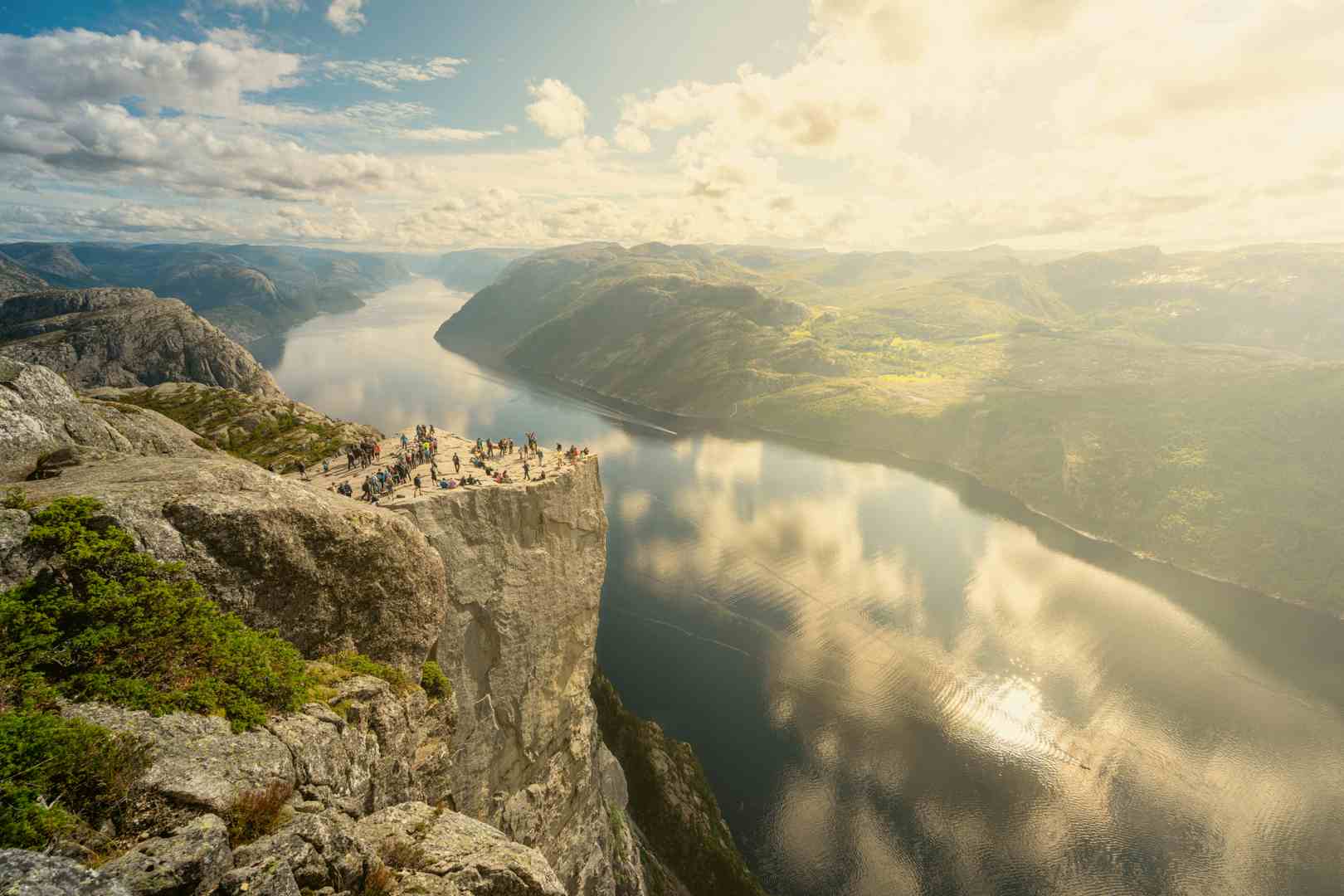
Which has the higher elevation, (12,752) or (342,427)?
(12,752)

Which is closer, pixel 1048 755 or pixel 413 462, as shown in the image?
pixel 413 462

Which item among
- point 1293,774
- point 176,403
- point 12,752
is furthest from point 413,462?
point 1293,774

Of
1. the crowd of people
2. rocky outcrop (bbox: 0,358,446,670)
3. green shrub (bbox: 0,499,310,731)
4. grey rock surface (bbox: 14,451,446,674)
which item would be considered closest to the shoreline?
the crowd of people

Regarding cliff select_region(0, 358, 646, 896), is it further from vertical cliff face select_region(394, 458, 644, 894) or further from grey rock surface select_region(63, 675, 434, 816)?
vertical cliff face select_region(394, 458, 644, 894)

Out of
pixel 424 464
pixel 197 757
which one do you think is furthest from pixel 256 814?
pixel 424 464

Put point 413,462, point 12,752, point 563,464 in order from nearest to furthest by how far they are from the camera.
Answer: point 12,752 < point 413,462 < point 563,464

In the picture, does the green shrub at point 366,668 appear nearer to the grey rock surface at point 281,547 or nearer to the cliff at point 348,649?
the cliff at point 348,649

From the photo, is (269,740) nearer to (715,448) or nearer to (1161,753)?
(1161,753)
